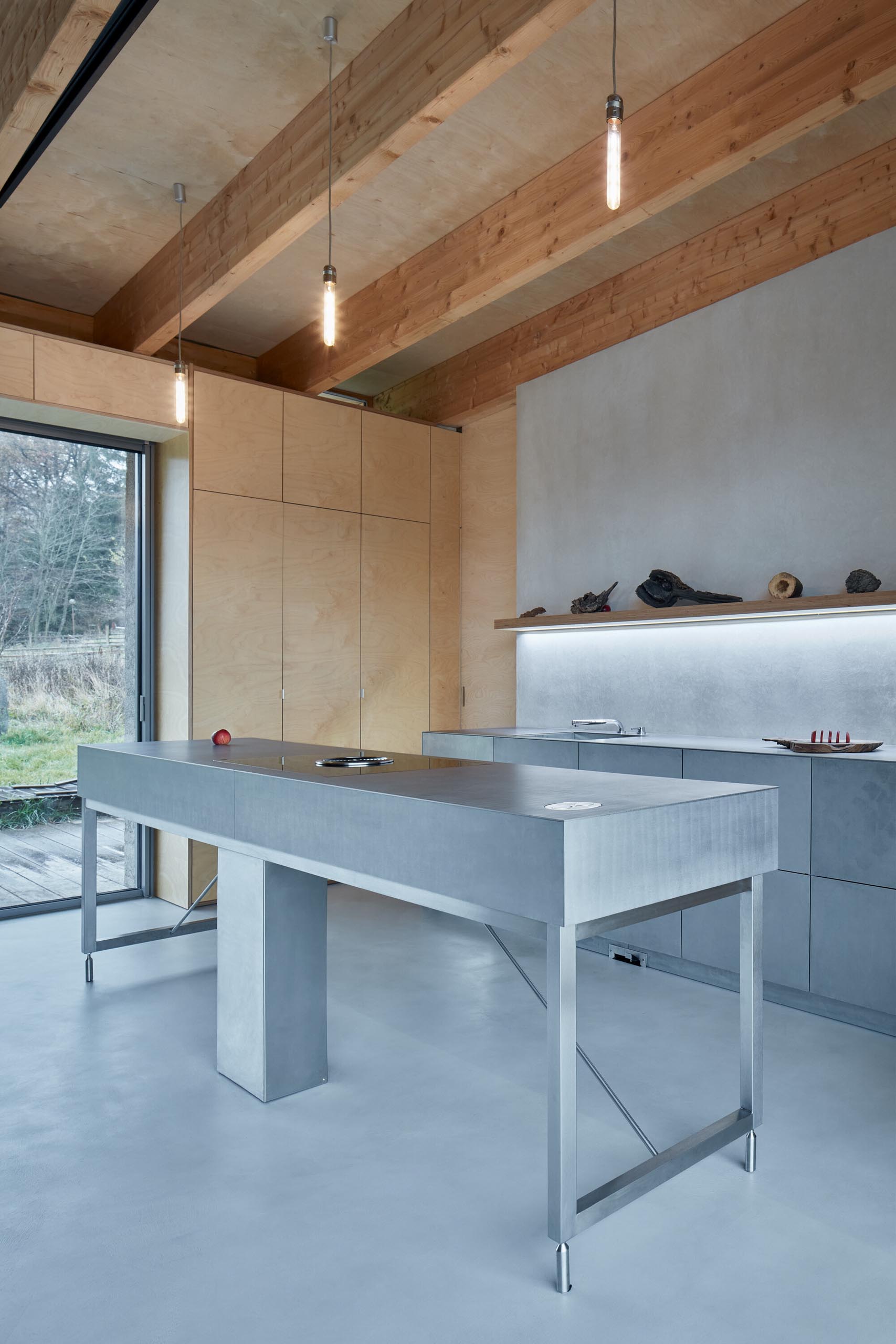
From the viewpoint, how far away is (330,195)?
3.03 m

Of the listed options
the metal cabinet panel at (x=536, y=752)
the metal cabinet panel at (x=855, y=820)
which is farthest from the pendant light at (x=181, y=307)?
the metal cabinet panel at (x=855, y=820)

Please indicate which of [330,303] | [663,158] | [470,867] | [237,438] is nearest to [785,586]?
[663,158]

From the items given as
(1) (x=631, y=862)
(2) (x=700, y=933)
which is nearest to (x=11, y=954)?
(2) (x=700, y=933)

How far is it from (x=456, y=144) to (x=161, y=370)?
187 cm

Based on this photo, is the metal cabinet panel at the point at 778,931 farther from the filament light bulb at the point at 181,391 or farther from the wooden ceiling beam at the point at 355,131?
the filament light bulb at the point at 181,391

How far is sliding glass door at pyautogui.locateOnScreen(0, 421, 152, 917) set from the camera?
14.3ft

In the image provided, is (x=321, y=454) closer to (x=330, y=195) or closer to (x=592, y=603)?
(x=592, y=603)

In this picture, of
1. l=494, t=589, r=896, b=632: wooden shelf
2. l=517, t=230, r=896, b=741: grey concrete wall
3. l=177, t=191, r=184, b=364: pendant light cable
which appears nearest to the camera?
l=494, t=589, r=896, b=632: wooden shelf

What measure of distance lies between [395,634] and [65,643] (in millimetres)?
1775

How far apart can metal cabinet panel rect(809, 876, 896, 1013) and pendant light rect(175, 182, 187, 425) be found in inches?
112

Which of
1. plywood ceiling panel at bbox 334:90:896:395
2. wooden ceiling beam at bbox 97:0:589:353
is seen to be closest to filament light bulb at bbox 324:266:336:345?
wooden ceiling beam at bbox 97:0:589:353

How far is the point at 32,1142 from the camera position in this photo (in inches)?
86.1

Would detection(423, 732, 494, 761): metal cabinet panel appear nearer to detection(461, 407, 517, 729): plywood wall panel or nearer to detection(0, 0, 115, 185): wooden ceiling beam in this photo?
detection(461, 407, 517, 729): plywood wall panel

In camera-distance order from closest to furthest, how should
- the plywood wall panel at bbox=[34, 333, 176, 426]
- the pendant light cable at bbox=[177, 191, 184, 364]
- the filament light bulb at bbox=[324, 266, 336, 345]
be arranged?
the filament light bulb at bbox=[324, 266, 336, 345] → the pendant light cable at bbox=[177, 191, 184, 364] → the plywood wall panel at bbox=[34, 333, 176, 426]
